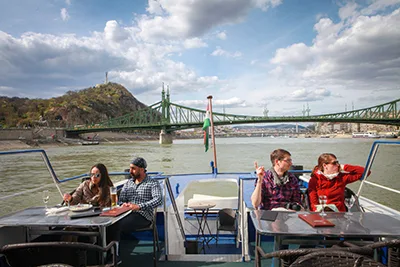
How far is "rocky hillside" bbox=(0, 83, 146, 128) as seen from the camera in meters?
61.7

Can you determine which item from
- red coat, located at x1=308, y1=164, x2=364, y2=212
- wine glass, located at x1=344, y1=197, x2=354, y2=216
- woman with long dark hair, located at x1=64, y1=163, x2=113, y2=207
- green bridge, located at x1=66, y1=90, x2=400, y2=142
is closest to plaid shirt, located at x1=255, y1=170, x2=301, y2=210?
red coat, located at x1=308, y1=164, x2=364, y2=212

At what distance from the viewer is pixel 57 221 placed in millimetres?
1803

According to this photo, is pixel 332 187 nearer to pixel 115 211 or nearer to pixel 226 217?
pixel 226 217

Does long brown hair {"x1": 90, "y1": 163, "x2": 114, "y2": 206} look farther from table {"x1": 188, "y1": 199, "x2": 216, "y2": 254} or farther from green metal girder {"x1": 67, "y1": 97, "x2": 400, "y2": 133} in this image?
green metal girder {"x1": 67, "y1": 97, "x2": 400, "y2": 133}

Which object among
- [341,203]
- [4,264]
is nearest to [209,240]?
[341,203]

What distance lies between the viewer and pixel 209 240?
3072 millimetres

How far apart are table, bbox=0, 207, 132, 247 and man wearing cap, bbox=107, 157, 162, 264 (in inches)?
17.5

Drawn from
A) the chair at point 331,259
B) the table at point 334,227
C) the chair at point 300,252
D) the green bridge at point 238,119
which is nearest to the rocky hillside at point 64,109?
the green bridge at point 238,119

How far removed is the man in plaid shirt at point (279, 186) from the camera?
2.32 meters

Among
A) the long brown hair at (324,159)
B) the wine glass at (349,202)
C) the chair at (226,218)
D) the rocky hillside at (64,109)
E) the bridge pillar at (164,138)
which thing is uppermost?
the rocky hillside at (64,109)

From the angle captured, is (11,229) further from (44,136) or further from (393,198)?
(44,136)

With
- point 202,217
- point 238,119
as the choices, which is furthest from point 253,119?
point 202,217

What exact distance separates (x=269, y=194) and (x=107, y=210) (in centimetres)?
124

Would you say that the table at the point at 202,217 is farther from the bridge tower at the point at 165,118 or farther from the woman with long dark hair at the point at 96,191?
the bridge tower at the point at 165,118
